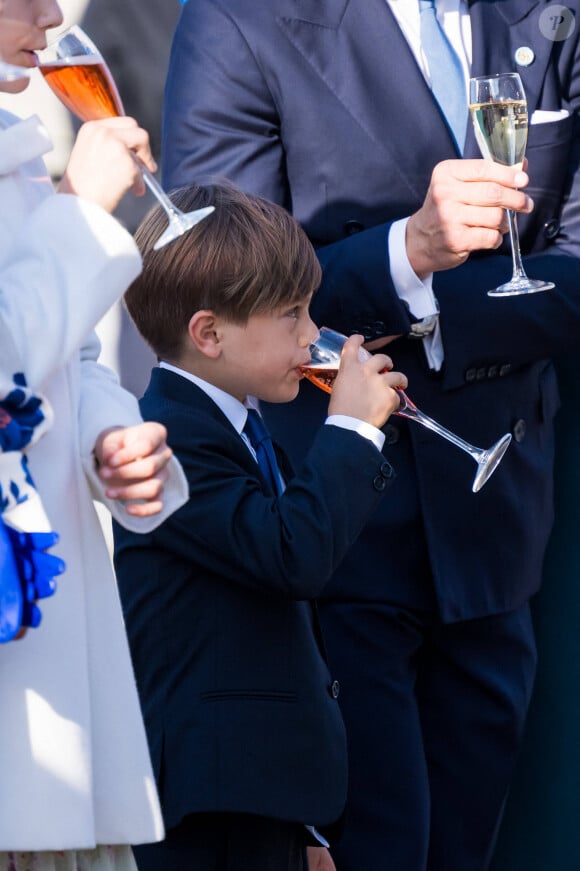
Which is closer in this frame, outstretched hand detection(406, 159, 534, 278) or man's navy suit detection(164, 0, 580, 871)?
outstretched hand detection(406, 159, 534, 278)

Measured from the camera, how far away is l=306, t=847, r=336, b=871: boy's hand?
2414 millimetres

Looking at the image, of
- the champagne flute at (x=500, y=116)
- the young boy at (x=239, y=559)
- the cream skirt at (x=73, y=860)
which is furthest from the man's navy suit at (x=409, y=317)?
the cream skirt at (x=73, y=860)

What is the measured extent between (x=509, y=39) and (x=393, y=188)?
371 millimetres

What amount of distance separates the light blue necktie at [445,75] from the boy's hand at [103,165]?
115 cm

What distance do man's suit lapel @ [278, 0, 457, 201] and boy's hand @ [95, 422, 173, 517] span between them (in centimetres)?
117

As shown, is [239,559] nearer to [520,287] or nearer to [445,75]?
[520,287]

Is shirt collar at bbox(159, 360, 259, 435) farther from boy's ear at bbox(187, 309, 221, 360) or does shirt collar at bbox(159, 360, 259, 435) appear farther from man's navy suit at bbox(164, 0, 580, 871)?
man's navy suit at bbox(164, 0, 580, 871)

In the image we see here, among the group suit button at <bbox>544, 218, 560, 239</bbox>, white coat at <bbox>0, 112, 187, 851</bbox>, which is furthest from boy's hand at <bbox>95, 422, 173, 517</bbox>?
suit button at <bbox>544, 218, 560, 239</bbox>

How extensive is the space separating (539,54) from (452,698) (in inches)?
48.4

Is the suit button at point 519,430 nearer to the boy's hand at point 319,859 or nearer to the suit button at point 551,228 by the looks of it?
the suit button at point 551,228

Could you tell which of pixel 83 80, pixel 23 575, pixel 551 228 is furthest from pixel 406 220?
pixel 23 575

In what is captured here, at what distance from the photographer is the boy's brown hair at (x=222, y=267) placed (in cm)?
218

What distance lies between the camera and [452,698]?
9.09ft

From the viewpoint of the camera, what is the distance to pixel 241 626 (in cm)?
210
